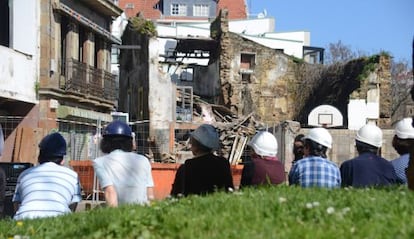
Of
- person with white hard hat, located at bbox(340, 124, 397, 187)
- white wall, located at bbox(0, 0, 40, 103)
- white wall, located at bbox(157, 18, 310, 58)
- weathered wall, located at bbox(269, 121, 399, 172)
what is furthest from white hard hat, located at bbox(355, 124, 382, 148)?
white wall, located at bbox(157, 18, 310, 58)

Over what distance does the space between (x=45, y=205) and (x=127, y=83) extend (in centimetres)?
3132

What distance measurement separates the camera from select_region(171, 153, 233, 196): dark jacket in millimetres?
6383

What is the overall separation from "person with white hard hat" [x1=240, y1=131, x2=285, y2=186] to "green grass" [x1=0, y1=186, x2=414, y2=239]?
1.68m

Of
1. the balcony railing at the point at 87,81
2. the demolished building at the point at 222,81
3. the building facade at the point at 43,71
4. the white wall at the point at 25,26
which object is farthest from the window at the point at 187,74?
the white wall at the point at 25,26

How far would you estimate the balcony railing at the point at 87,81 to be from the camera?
23859 millimetres

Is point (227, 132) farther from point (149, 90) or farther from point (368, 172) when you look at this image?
point (368, 172)

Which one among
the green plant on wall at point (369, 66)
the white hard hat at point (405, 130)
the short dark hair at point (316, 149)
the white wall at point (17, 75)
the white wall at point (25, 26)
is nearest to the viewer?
the short dark hair at point (316, 149)

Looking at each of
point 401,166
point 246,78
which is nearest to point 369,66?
point 246,78

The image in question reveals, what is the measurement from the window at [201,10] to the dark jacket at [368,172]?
199 feet

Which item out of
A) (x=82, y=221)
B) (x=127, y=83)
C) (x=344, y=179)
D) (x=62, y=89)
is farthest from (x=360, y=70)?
(x=82, y=221)

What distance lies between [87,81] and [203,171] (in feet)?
65.3

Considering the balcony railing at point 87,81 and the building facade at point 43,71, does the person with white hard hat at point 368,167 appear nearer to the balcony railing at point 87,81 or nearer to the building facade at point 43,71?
the building facade at point 43,71

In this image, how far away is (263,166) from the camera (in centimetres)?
697

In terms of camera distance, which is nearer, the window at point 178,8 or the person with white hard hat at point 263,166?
the person with white hard hat at point 263,166
